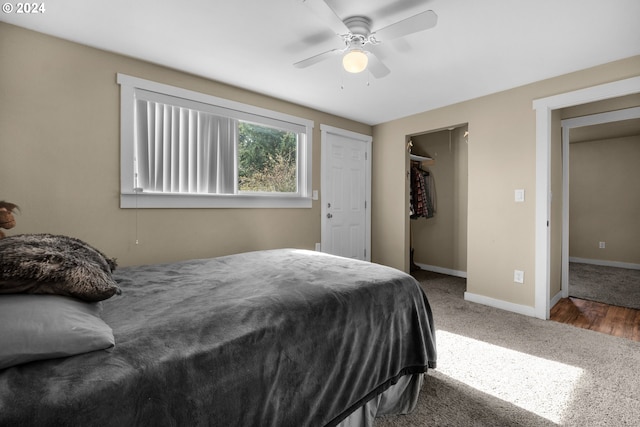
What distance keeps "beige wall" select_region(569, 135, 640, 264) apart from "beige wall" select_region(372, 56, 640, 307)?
315 cm

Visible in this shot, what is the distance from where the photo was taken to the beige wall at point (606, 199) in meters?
5.15

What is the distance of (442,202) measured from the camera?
5164mm

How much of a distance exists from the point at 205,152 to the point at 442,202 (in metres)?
3.87

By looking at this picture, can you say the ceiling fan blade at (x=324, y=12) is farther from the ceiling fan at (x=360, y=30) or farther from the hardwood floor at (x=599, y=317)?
the hardwood floor at (x=599, y=317)

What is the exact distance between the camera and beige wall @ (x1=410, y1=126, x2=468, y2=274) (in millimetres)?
4859

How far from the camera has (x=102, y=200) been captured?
249cm

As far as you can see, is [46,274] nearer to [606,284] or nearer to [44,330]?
[44,330]

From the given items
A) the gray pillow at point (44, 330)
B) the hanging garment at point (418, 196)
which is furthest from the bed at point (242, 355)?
the hanging garment at point (418, 196)

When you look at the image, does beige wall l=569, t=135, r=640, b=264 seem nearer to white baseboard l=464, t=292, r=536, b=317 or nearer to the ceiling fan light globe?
white baseboard l=464, t=292, r=536, b=317

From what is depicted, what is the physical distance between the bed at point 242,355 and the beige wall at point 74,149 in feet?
2.77

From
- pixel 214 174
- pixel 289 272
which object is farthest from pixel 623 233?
pixel 214 174

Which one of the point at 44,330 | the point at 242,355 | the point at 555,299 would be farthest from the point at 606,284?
the point at 44,330

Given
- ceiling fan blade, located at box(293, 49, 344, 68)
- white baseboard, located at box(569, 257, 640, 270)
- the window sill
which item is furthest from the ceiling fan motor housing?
white baseboard, located at box(569, 257, 640, 270)

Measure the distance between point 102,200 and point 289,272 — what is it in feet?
5.83
